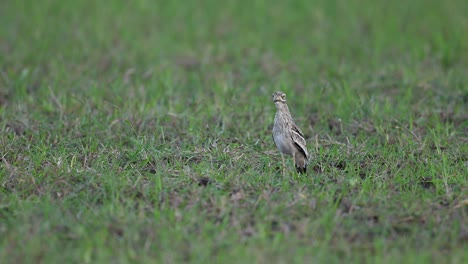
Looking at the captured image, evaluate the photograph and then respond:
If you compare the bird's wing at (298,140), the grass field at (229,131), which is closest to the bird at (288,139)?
the bird's wing at (298,140)

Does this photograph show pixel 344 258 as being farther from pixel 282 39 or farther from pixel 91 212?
pixel 282 39

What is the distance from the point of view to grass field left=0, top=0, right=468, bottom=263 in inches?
237

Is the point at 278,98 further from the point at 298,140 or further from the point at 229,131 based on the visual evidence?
the point at 229,131

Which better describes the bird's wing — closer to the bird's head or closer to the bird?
the bird

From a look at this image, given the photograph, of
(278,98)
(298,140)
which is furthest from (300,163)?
(278,98)

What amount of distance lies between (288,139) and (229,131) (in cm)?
160

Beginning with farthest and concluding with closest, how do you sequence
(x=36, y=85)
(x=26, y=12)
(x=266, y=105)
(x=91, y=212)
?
(x=26, y=12) < (x=36, y=85) < (x=266, y=105) < (x=91, y=212)

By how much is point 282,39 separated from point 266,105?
3.60 m

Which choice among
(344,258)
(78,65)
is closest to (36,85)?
(78,65)

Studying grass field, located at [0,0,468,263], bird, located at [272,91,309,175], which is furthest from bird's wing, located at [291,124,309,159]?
grass field, located at [0,0,468,263]

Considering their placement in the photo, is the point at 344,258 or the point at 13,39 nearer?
the point at 344,258

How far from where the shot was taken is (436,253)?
19.0ft

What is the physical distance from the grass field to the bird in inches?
8.8

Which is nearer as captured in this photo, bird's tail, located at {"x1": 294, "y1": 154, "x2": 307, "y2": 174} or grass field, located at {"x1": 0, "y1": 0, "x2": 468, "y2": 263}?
grass field, located at {"x1": 0, "y1": 0, "x2": 468, "y2": 263}
